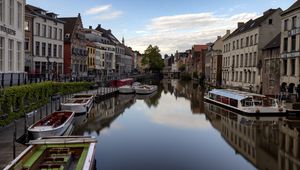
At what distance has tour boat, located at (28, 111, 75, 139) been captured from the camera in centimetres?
1649

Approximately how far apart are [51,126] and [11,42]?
802 centimetres

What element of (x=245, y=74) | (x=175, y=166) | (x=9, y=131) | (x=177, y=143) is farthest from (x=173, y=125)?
(x=245, y=74)

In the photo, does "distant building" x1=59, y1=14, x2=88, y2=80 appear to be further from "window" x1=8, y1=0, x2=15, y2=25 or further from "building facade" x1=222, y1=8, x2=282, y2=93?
"window" x1=8, y1=0, x2=15, y2=25

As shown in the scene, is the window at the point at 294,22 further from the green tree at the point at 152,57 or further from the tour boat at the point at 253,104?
the green tree at the point at 152,57

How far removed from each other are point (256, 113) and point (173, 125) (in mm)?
8669

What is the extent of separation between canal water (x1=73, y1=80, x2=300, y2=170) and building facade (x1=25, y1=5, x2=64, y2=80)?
19.5 m

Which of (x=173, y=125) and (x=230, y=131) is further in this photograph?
(x=173, y=125)

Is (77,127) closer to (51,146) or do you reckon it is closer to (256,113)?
(51,146)

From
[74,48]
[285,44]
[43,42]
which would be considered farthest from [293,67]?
[74,48]

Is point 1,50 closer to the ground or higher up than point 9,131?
higher up

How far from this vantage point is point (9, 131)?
16.5m

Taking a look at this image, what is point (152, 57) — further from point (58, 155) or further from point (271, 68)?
point (58, 155)

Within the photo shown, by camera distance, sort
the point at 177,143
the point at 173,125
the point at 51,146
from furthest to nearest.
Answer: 1. the point at 173,125
2. the point at 177,143
3. the point at 51,146

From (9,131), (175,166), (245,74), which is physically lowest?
(175,166)
